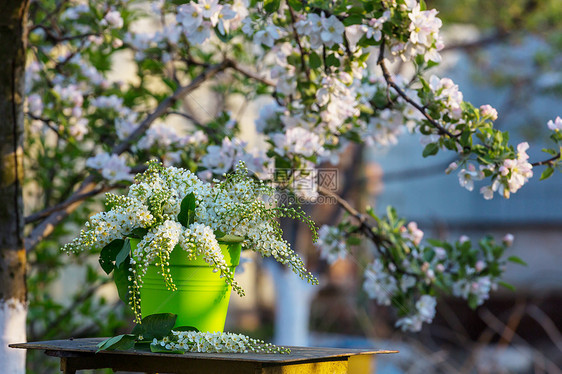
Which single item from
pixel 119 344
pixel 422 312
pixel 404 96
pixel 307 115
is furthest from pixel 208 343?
pixel 422 312

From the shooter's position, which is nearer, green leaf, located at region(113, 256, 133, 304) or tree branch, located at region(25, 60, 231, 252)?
green leaf, located at region(113, 256, 133, 304)

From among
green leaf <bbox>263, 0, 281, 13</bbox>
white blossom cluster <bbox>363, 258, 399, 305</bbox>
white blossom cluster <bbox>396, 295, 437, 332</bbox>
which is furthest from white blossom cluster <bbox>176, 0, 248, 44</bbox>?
white blossom cluster <bbox>396, 295, 437, 332</bbox>

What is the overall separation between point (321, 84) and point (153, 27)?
5.16 meters

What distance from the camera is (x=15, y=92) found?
6.98 ft

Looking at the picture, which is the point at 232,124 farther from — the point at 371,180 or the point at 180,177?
the point at 371,180

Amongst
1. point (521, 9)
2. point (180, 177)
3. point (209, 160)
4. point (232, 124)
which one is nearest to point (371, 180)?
point (521, 9)

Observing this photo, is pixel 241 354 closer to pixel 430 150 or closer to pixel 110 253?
pixel 110 253

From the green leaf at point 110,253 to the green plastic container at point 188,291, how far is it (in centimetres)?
9

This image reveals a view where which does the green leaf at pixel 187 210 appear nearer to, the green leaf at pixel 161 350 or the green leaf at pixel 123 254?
the green leaf at pixel 123 254

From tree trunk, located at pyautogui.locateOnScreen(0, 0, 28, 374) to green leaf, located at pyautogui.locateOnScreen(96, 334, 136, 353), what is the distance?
76 centimetres

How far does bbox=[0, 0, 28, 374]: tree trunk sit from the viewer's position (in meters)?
2.05

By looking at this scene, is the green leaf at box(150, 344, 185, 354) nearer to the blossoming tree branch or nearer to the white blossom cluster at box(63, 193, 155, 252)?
the white blossom cluster at box(63, 193, 155, 252)

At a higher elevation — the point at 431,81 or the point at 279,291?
the point at 431,81

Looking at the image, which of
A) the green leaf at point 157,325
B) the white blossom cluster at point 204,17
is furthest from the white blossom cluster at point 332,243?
the green leaf at point 157,325
